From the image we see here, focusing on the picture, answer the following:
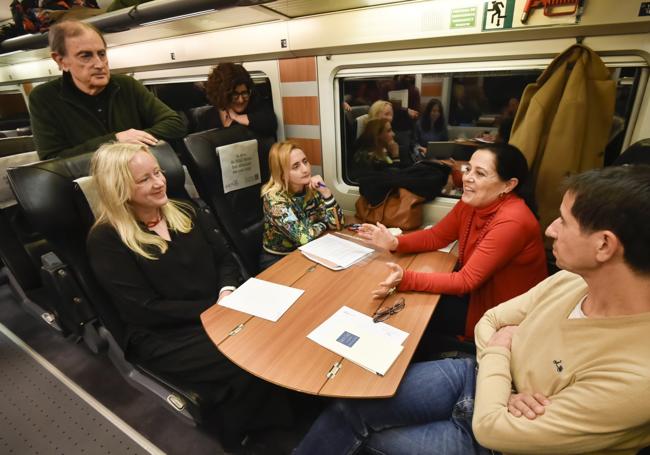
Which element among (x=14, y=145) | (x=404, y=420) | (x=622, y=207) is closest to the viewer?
(x=622, y=207)

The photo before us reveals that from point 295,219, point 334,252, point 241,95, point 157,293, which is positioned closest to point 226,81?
point 241,95

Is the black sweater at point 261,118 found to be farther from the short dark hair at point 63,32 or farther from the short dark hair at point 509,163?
the short dark hair at point 509,163

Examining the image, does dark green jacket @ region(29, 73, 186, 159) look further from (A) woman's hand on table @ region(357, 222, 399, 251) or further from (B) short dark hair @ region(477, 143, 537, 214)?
(B) short dark hair @ region(477, 143, 537, 214)

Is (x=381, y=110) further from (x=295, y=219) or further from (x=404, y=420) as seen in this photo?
(x=404, y=420)

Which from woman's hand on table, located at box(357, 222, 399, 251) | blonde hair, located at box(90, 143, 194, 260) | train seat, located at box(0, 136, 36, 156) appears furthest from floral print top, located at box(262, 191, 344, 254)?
train seat, located at box(0, 136, 36, 156)

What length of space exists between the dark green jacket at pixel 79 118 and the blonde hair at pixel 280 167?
716mm

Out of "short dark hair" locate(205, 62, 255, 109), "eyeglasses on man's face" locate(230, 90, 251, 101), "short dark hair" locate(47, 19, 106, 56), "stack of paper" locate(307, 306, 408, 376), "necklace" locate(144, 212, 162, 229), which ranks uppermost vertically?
"short dark hair" locate(47, 19, 106, 56)

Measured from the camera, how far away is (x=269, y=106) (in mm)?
3094

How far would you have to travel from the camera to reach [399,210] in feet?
8.26

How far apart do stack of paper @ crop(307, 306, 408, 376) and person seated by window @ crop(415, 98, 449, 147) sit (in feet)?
5.21

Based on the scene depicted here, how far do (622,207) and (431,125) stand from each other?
5.92ft

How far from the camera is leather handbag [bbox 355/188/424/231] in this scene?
250 cm

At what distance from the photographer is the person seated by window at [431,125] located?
248 centimetres

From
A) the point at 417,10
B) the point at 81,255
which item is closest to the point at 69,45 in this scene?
the point at 81,255
